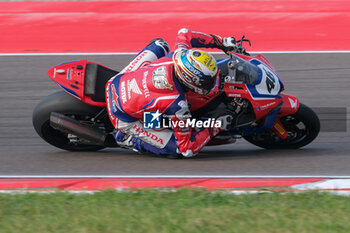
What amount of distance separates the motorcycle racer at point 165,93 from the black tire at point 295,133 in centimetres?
65

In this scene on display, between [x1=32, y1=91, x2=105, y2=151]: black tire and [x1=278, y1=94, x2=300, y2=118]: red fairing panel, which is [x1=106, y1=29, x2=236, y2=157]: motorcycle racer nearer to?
[x1=32, y1=91, x2=105, y2=151]: black tire

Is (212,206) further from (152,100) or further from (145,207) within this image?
(152,100)

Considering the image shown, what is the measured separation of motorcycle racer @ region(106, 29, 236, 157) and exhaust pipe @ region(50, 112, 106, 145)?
193 mm

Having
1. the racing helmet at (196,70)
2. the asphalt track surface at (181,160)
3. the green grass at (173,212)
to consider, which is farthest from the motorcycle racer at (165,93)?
Result: the green grass at (173,212)

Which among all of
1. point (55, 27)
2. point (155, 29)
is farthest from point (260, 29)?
point (55, 27)

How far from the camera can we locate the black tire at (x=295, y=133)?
6.61m

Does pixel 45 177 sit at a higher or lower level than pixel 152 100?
lower

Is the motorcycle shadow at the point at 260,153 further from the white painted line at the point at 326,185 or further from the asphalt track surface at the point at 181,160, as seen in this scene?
the white painted line at the point at 326,185

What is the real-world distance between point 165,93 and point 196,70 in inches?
17.9

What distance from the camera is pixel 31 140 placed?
297 inches

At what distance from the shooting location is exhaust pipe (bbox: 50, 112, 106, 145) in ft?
21.3

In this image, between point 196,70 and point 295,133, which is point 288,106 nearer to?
point 295,133

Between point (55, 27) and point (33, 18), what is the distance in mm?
798

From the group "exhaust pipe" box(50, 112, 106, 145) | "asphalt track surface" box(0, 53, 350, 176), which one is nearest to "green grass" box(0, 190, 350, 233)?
"asphalt track surface" box(0, 53, 350, 176)
